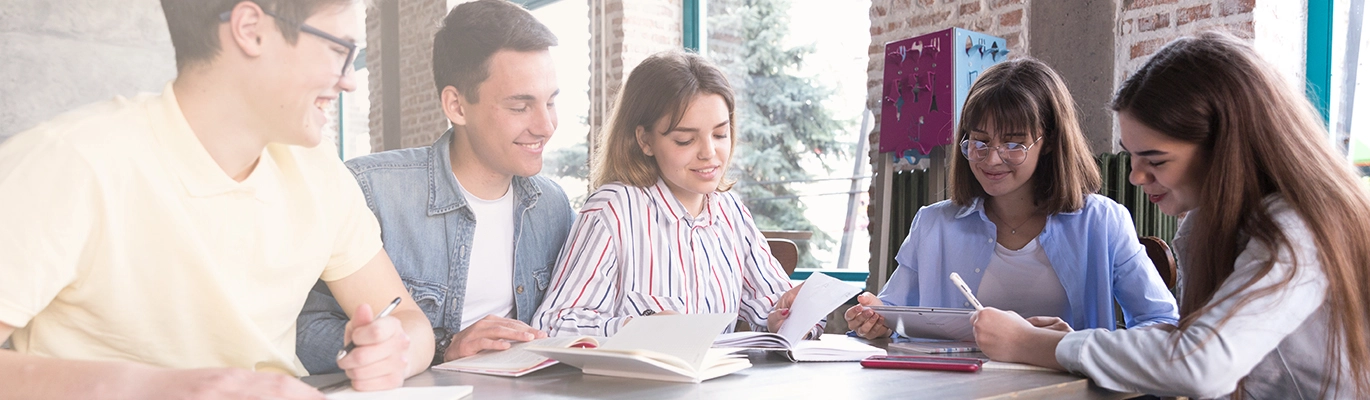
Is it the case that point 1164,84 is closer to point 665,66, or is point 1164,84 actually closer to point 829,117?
point 665,66

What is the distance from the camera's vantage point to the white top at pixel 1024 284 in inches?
76.5

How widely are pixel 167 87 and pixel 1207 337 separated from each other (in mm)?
1296

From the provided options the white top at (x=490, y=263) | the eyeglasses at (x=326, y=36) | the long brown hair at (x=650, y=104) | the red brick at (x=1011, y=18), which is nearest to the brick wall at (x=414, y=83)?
the white top at (x=490, y=263)

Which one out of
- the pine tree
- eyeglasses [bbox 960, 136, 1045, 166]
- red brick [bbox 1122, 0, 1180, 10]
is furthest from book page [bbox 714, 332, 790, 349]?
the pine tree

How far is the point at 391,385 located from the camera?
1164 mm

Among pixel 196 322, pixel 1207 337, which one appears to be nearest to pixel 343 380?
pixel 196 322

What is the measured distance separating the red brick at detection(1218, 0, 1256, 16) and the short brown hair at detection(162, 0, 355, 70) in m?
2.85

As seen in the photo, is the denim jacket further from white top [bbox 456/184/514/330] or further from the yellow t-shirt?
the yellow t-shirt

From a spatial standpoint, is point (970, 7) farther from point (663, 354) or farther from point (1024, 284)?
point (663, 354)

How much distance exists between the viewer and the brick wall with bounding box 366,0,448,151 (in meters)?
1.76

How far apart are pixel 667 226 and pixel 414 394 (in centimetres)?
86

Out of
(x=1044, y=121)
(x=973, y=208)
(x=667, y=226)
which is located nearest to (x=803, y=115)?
(x=973, y=208)

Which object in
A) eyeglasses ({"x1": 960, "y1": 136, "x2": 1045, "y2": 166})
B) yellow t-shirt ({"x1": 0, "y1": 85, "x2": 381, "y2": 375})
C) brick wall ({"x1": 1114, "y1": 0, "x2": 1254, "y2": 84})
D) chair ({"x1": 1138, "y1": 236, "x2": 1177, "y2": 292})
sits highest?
brick wall ({"x1": 1114, "y1": 0, "x2": 1254, "y2": 84})

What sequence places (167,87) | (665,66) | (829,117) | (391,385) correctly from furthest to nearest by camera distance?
(829,117) → (665,66) → (391,385) → (167,87)
